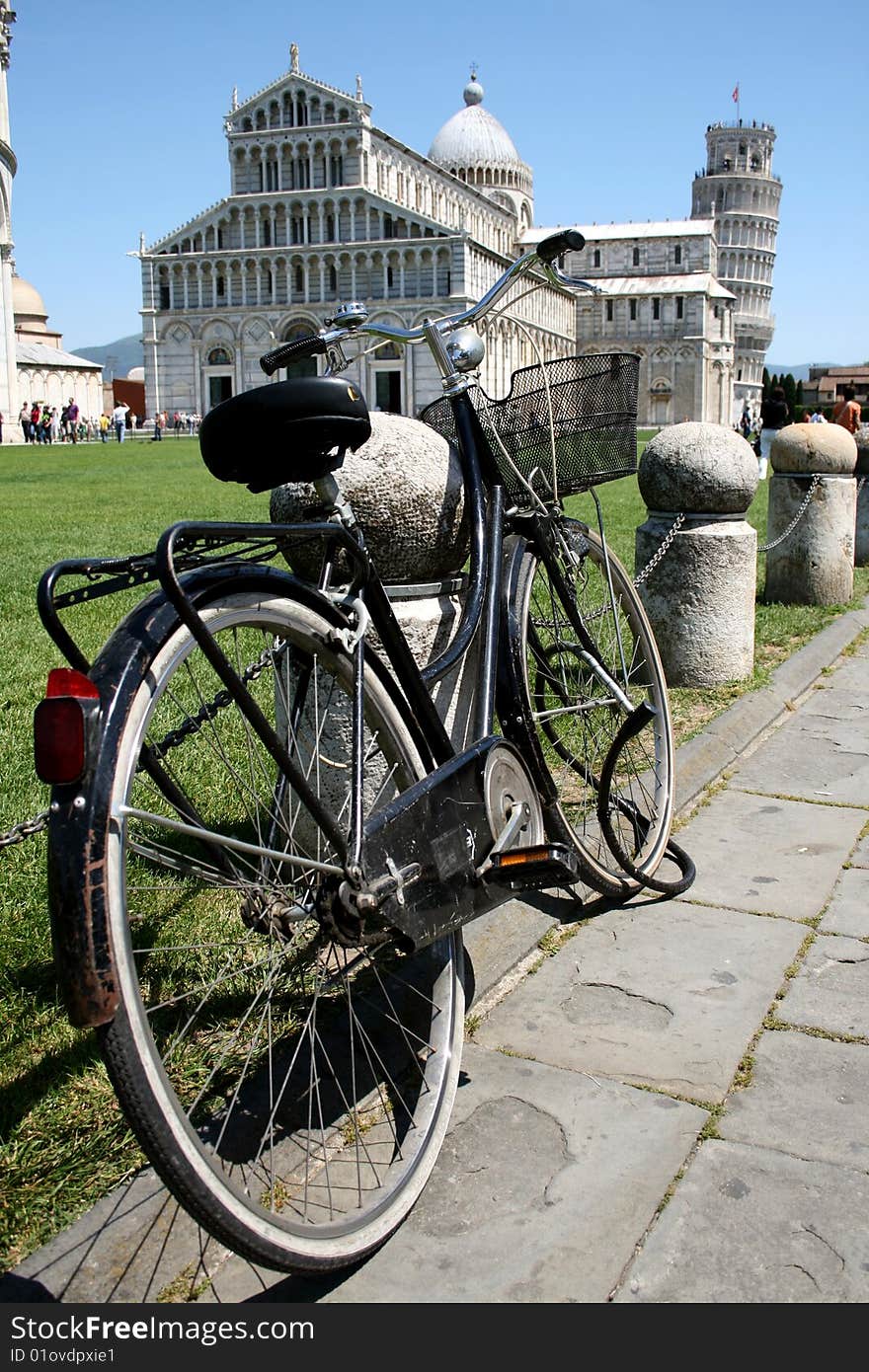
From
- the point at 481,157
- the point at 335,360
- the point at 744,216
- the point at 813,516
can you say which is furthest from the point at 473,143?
the point at 335,360

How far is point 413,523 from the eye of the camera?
316 cm

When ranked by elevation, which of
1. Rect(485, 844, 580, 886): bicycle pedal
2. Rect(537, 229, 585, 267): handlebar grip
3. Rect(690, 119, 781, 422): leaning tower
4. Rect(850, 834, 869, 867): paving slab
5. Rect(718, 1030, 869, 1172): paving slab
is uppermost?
Rect(690, 119, 781, 422): leaning tower

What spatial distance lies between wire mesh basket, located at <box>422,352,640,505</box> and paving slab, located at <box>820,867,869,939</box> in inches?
51.5

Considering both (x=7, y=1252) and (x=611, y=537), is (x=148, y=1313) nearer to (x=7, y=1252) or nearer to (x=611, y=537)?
(x=7, y=1252)

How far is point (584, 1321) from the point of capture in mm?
1941

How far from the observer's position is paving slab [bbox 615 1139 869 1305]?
2.01m

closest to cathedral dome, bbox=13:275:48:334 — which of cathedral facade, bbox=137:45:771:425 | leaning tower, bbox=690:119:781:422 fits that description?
cathedral facade, bbox=137:45:771:425

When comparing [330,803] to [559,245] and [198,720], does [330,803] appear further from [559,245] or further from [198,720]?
[559,245]

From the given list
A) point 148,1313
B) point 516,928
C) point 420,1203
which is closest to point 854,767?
point 516,928

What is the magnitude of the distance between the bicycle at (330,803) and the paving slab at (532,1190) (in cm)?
11

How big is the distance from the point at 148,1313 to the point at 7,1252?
0.29 metres

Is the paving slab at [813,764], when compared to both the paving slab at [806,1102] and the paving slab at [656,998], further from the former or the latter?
the paving slab at [806,1102]

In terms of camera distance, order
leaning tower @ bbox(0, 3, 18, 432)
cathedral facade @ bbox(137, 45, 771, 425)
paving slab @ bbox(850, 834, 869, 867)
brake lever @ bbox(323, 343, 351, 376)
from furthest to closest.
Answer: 1. cathedral facade @ bbox(137, 45, 771, 425)
2. leaning tower @ bbox(0, 3, 18, 432)
3. paving slab @ bbox(850, 834, 869, 867)
4. brake lever @ bbox(323, 343, 351, 376)

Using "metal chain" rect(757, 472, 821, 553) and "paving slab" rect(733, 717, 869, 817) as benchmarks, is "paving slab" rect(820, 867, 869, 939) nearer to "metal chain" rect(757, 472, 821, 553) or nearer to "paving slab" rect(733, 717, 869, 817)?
"paving slab" rect(733, 717, 869, 817)
